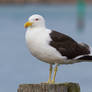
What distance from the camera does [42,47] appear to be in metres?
5.13

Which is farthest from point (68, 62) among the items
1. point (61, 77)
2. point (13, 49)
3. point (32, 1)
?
point (32, 1)

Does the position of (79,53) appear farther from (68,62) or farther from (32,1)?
(32,1)

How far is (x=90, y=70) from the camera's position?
859 inches

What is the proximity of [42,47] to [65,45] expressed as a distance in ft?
1.05

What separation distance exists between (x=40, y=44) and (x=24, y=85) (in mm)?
527

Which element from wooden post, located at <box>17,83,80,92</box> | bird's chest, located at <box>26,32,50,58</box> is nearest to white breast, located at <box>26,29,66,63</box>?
bird's chest, located at <box>26,32,50,58</box>

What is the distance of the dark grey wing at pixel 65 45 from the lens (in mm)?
5254

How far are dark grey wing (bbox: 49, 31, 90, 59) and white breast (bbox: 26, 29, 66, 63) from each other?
0.06 meters

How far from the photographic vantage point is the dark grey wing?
5.25 meters

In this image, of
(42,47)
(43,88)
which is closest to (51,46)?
(42,47)

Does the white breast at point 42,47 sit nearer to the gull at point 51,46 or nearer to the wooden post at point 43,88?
the gull at point 51,46

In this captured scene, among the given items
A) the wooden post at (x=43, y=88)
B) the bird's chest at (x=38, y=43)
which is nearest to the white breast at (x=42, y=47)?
the bird's chest at (x=38, y=43)

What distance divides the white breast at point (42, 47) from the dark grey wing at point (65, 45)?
2.3 inches

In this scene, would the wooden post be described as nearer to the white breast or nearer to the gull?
the gull
